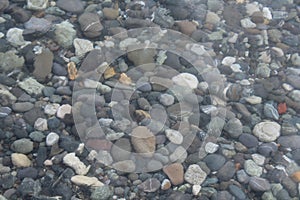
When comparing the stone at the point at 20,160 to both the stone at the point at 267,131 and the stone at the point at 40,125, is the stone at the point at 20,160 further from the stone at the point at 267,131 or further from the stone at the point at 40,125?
the stone at the point at 267,131

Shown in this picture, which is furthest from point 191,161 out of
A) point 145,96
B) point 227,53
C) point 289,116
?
point 227,53

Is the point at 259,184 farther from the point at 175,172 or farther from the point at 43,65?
the point at 43,65

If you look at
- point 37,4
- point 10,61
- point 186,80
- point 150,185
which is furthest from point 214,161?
point 37,4

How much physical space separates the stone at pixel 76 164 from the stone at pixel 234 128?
498 mm

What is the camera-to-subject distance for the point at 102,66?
1859 millimetres

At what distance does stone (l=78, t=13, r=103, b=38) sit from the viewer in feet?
6.44

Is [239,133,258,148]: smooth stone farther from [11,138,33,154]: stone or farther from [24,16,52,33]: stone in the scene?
[24,16,52,33]: stone

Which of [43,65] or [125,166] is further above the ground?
[43,65]

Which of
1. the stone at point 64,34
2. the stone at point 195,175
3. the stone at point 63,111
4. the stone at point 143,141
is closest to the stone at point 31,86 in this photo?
the stone at point 63,111

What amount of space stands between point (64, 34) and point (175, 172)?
0.73 m

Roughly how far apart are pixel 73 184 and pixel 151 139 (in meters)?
0.30

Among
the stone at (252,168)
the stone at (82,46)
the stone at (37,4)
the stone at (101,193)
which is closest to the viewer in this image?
the stone at (101,193)

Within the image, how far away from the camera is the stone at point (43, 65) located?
Result: 181cm

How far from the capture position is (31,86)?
1.77m
